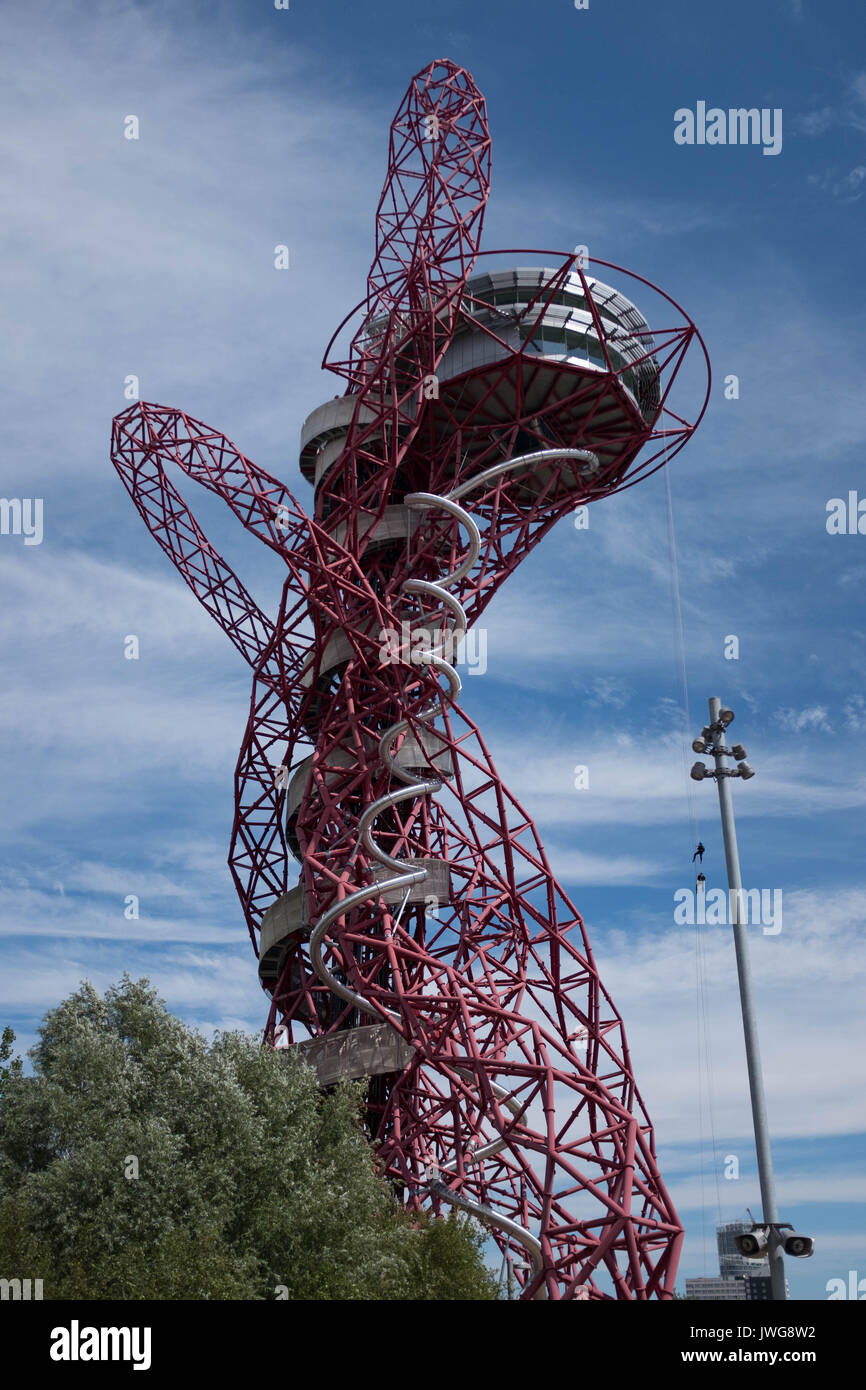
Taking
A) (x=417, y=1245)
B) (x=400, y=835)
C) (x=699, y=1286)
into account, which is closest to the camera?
(x=417, y=1245)

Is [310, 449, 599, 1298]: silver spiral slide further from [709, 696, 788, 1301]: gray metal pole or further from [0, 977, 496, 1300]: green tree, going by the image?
[709, 696, 788, 1301]: gray metal pole

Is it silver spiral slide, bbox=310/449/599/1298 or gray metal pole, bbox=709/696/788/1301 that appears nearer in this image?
gray metal pole, bbox=709/696/788/1301

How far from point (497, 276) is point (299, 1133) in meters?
31.4

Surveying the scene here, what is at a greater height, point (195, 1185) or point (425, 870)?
point (425, 870)

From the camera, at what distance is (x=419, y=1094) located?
42.3 metres

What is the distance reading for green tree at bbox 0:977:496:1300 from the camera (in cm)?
2617

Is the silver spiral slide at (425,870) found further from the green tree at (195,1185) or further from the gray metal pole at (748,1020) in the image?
the gray metal pole at (748,1020)

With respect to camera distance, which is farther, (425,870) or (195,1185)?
(425,870)

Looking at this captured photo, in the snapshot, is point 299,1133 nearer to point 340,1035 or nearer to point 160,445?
point 340,1035

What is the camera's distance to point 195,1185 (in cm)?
2827

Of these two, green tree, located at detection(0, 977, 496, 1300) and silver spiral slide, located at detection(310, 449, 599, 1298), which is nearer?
green tree, located at detection(0, 977, 496, 1300)

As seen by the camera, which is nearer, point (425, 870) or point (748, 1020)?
point (748, 1020)
